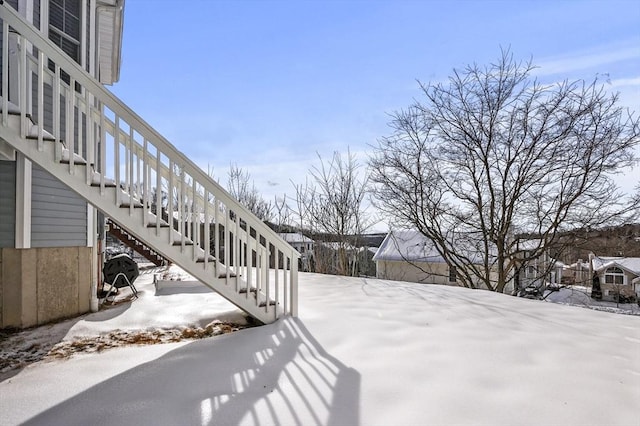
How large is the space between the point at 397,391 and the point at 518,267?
8.00 meters

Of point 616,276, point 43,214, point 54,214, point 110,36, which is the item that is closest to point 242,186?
point 110,36

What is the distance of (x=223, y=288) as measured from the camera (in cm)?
329

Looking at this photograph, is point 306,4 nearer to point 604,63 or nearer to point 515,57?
point 515,57

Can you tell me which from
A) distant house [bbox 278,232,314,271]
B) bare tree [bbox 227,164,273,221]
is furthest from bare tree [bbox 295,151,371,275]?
bare tree [bbox 227,164,273,221]

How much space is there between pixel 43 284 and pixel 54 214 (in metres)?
0.80

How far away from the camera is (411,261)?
10.7m

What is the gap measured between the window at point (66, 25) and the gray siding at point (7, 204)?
5.84 ft

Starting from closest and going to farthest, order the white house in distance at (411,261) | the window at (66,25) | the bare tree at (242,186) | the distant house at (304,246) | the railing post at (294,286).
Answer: the railing post at (294,286) → the window at (66,25) → the distant house at (304,246) → the white house in distance at (411,261) → the bare tree at (242,186)

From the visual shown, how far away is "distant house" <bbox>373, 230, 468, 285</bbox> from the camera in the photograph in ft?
32.6

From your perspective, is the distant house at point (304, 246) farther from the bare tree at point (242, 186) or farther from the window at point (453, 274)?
the window at point (453, 274)

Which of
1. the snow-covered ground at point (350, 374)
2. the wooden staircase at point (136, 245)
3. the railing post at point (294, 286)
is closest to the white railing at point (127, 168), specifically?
the railing post at point (294, 286)

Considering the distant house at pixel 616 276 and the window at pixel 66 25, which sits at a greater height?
the window at pixel 66 25

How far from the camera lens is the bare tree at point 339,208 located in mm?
9383

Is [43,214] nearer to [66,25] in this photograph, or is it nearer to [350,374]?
[66,25]
